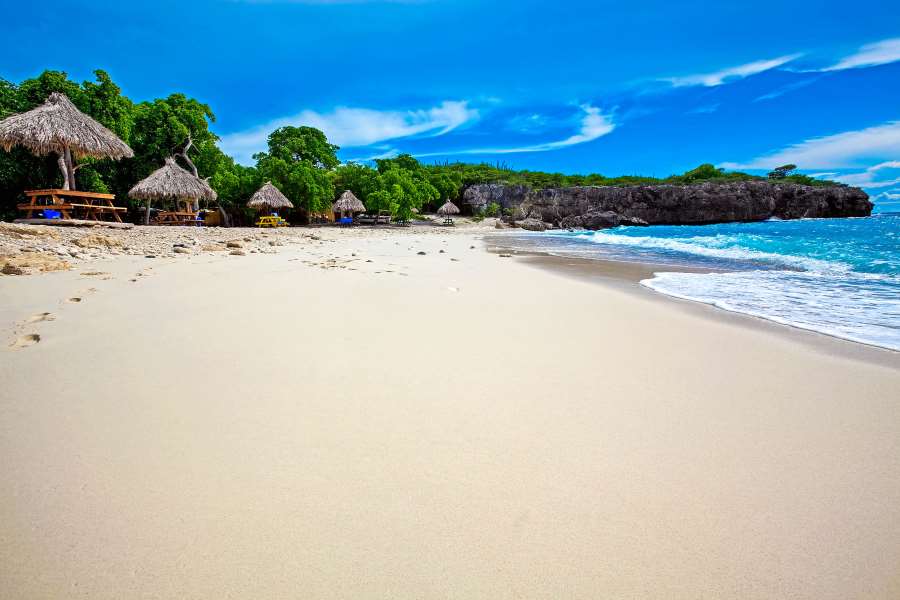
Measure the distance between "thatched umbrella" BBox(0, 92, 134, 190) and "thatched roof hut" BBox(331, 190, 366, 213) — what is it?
16.4 metres

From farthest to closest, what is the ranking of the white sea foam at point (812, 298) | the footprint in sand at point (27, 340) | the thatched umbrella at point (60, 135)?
the thatched umbrella at point (60, 135), the white sea foam at point (812, 298), the footprint in sand at point (27, 340)

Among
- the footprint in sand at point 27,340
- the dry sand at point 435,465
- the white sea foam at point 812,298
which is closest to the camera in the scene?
the dry sand at point 435,465

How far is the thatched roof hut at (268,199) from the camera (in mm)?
22453

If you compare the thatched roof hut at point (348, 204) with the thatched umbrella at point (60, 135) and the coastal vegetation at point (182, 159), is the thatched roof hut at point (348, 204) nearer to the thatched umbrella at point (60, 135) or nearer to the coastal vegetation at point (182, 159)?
the coastal vegetation at point (182, 159)

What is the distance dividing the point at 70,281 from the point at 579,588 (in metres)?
5.18

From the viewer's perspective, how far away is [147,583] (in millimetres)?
872

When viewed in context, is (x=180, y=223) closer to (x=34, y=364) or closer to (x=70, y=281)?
(x=70, y=281)

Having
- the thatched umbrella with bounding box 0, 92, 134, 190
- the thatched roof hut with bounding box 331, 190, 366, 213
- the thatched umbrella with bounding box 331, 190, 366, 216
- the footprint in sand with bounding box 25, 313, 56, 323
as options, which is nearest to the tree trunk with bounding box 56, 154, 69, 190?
the thatched umbrella with bounding box 0, 92, 134, 190

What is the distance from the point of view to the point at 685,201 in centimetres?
5562

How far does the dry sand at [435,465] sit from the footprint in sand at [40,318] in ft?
0.22

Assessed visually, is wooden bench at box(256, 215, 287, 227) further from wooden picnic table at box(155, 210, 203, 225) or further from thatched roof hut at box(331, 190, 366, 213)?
thatched roof hut at box(331, 190, 366, 213)

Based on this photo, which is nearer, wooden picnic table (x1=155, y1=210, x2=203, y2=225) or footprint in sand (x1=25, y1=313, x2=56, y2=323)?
footprint in sand (x1=25, y1=313, x2=56, y2=323)

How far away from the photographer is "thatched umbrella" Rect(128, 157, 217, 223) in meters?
17.1

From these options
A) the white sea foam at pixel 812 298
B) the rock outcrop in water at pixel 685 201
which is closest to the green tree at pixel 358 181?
the rock outcrop in water at pixel 685 201
